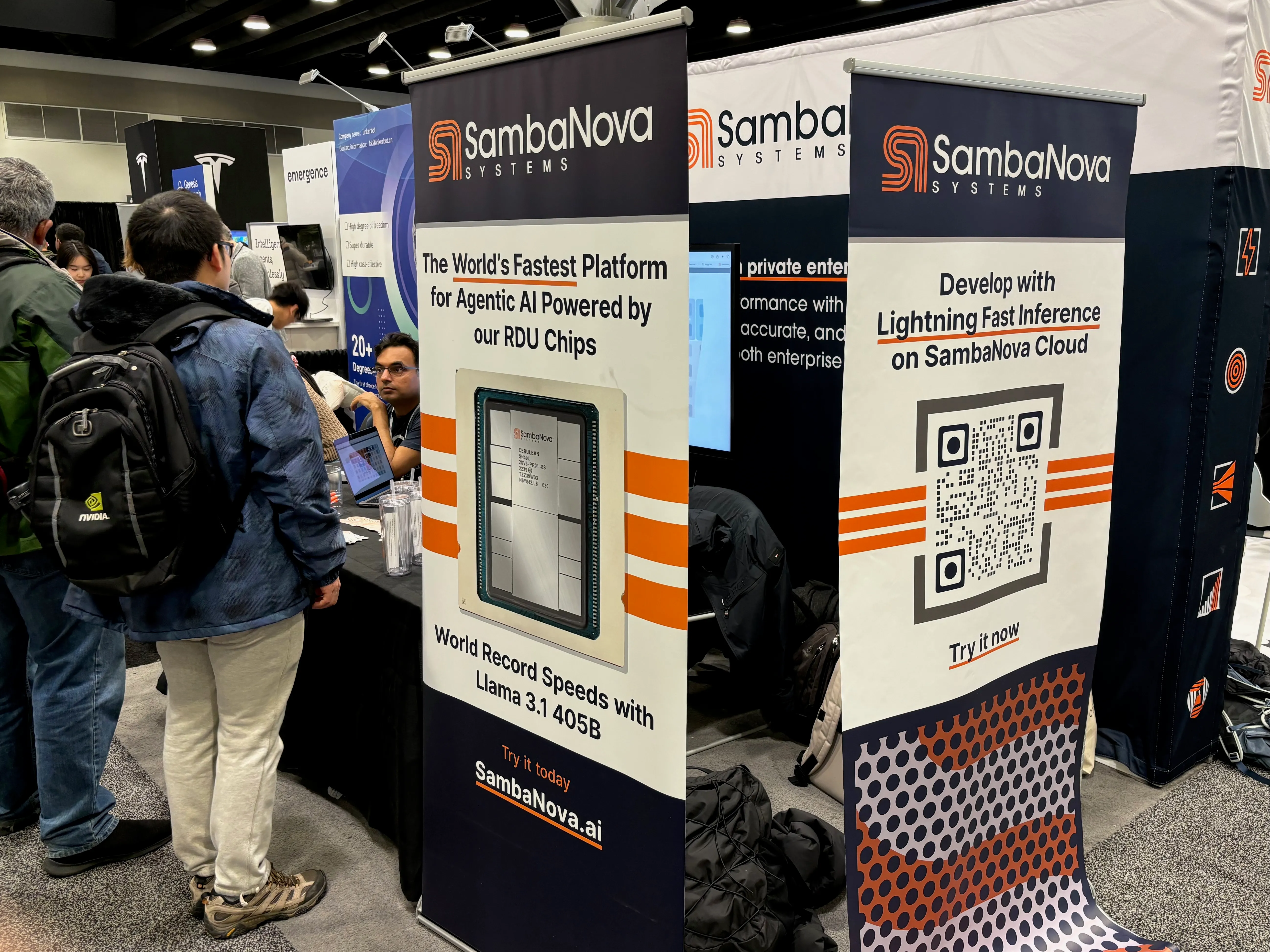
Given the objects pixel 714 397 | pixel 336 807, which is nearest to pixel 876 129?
pixel 714 397

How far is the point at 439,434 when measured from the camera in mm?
1873

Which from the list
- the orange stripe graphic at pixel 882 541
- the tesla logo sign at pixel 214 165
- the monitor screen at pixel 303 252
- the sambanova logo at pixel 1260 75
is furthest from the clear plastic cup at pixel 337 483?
the tesla logo sign at pixel 214 165

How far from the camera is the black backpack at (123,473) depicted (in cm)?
174

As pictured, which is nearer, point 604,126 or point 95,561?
point 604,126

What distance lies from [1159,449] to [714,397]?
1.34 meters

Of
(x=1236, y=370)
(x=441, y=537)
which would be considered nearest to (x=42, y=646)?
(x=441, y=537)

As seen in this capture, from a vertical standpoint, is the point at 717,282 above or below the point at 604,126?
below

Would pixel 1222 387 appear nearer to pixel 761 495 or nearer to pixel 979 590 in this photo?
pixel 979 590

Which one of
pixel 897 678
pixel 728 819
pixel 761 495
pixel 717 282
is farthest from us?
pixel 761 495

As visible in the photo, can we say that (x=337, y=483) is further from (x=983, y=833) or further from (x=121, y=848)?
(x=983, y=833)

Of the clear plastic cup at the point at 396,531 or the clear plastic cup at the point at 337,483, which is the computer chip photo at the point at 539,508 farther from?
the clear plastic cup at the point at 337,483

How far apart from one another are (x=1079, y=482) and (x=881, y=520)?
0.58 meters

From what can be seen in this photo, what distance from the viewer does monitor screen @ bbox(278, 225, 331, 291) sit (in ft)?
20.0

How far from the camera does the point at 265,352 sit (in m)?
1.86
